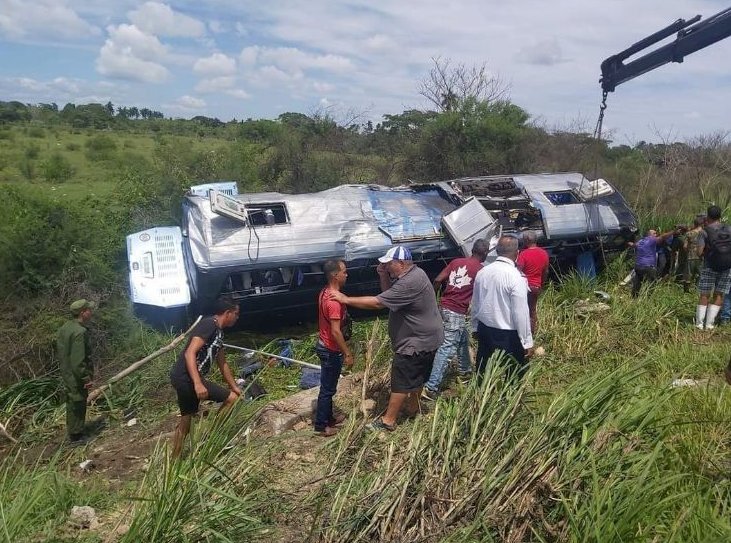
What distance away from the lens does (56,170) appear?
23547 millimetres

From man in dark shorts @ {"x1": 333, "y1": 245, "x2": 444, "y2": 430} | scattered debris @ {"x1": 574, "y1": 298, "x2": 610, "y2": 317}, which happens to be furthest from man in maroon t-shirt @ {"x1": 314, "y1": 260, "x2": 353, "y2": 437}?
scattered debris @ {"x1": 574, "y1": 298, "x2": 610, "y2": 317}

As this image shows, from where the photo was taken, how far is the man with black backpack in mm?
7004

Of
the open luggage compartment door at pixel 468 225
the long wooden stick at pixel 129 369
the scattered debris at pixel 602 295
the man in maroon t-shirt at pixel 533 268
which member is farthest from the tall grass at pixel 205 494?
the scattered debris at pixel 602 295

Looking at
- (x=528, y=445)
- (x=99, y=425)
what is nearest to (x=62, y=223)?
(x=99, y=425)


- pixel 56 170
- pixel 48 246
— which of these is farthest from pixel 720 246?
pixel 56 170

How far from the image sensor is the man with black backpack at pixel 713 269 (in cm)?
700

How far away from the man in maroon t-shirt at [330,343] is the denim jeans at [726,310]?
5409 millimetres

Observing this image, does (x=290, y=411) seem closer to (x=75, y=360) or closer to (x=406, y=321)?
(x=406, y=321)

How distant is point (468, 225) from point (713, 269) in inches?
132

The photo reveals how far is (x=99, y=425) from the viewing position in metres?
6.44

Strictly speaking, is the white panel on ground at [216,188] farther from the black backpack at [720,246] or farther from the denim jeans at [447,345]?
the black backpack at [720,246]

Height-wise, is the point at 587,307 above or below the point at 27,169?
below

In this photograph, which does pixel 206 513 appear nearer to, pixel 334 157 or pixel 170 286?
pixel 170 286

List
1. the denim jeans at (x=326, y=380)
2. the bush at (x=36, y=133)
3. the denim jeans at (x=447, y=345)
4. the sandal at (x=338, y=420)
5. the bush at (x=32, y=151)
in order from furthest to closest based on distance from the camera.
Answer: the bush at (x=36, y=133) < the bush at (x=32, y=151) < the denim jeans at (x=447, y=345) < the sandal at (x=338, y=420) < the denim jeans at (x=326, y=380)
